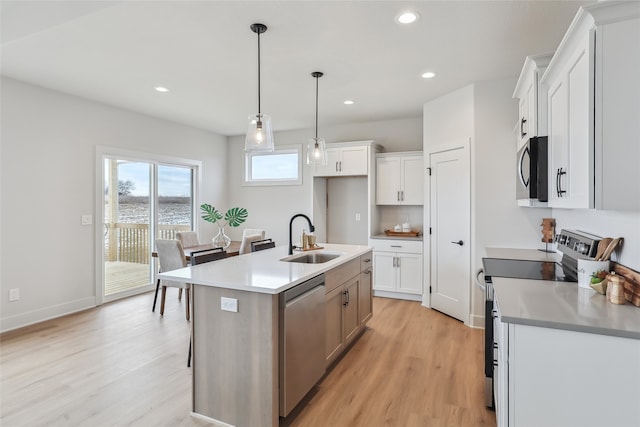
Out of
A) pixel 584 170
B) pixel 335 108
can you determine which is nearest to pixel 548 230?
pixel 584 170

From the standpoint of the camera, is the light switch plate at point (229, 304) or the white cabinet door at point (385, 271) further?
the white cabinet door at point (385, 271)

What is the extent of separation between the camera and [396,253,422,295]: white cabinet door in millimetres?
4645

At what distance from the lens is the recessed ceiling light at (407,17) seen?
2.38 metres

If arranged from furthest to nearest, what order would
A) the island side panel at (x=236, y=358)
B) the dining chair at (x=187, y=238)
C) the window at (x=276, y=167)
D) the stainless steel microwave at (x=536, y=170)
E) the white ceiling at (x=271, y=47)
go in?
the window at (x=276, y=167) → the dining chair at (x=187, y=238) → the white ceiling at (x=271, y=47) → the stainless steel microwave at (x=536, y=170) → the island side panel at (x=236, y=358)

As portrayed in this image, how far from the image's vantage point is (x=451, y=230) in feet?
13.2

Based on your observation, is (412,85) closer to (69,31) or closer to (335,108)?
(335,108)

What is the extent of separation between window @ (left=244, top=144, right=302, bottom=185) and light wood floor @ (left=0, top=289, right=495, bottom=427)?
3.11 metres

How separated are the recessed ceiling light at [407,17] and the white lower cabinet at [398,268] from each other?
288 centimetres

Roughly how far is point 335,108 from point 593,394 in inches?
163

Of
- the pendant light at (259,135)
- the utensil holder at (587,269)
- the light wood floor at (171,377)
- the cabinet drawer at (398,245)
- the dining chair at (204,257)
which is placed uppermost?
the pendant light at (259,135)

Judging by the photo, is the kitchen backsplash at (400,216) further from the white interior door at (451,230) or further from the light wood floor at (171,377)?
the light wood floor at (171,377)

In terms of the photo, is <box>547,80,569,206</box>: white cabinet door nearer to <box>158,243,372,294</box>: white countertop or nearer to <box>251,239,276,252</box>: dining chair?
<box>158,243,372,294</box>: white countertop

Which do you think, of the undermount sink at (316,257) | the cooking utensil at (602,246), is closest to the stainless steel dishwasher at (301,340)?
the undermount sink at (316,257)

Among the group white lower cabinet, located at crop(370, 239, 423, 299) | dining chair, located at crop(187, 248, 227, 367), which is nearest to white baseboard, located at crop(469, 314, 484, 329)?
white lower cabinet, located at crop(370, 239, 423, 299)
